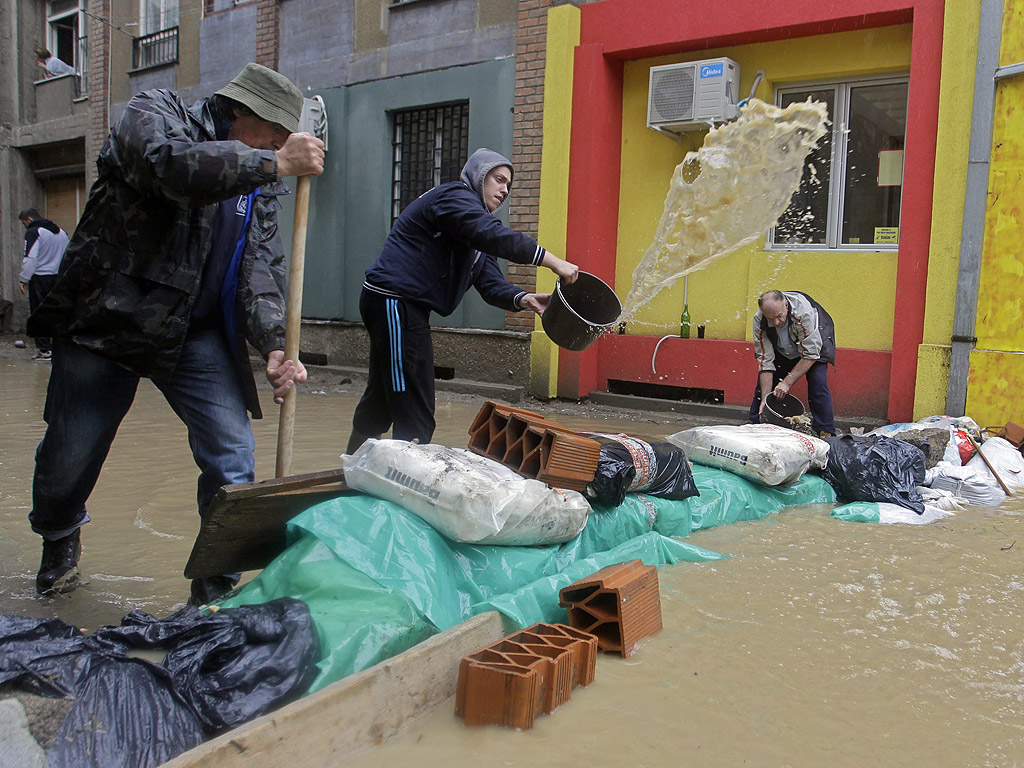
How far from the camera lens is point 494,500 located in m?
2.62

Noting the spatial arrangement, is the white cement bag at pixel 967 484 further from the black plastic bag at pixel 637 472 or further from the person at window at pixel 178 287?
the person at window at pixel 178 287

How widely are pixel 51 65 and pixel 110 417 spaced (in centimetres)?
1575

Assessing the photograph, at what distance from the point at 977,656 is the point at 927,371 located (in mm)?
4715

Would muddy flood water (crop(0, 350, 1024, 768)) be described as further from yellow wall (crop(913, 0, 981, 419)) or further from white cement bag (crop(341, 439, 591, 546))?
yellow wall (crop(913, 0, 981, 419))

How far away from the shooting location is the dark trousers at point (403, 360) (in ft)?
12.3

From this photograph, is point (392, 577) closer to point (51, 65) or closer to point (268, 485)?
point (268, 485)

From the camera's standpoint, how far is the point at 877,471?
4551 millimetres

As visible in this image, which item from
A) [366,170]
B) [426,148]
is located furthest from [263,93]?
[366,170]

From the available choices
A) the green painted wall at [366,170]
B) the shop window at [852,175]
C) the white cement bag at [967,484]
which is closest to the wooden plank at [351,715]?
the white cement bag at [967,484]

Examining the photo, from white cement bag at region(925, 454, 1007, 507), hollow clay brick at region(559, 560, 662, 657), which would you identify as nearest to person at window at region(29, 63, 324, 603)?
hollow clay brick at region(559, 560, 662, 657)

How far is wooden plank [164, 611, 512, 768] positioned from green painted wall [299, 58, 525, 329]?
7263 mm

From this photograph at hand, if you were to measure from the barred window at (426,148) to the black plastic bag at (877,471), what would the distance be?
6.16m

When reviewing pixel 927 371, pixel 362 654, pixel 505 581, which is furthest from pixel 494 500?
pixel 927 371

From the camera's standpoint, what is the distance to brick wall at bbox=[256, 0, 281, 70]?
11469 millimetres
